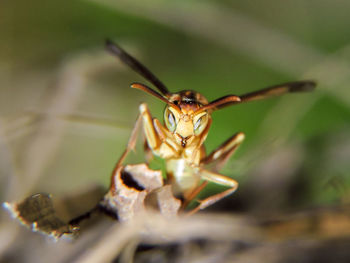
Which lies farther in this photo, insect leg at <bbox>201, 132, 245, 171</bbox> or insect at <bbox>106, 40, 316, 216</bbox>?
insect leg at <bbox>201, 132, 245, 171</bbox>

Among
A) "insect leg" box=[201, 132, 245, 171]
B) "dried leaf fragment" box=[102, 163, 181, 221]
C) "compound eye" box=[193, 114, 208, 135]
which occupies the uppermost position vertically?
"compound eye" box=[193, 114, 208, 135]

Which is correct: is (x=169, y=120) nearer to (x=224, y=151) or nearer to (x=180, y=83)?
(x=224, y=151)

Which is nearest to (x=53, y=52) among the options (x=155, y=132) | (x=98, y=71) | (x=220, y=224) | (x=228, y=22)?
(x=98, y=71)

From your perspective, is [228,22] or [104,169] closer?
[104,169]

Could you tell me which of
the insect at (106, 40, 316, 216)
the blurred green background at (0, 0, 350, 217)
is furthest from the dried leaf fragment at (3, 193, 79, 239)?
the blurred green background at (0, 0, 350, 217)

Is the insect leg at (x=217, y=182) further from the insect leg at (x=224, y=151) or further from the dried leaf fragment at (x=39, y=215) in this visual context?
the dried leaf fragment at (x=39, y=215)

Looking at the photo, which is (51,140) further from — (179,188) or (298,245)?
(298,245)

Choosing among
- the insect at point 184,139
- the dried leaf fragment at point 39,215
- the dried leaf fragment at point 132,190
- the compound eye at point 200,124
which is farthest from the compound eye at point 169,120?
the dried leaf fragment at point 39,215

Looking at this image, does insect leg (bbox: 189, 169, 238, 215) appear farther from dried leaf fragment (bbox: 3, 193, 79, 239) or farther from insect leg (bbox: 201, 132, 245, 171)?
dried leaf fragment (bbox: 3, 193, 79, 239)
